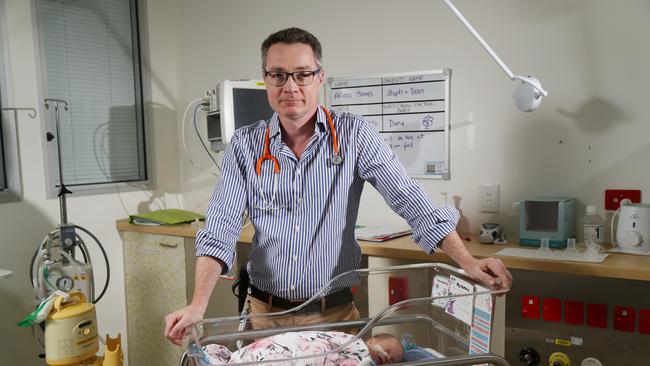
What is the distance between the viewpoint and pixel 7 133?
2521 mm

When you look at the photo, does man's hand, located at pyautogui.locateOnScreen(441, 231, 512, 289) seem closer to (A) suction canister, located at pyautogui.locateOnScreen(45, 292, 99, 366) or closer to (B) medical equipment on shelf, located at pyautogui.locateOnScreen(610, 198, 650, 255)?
(B) medical equipment on shelf, located at pyautogui.locateOnScreen(610, 198, 650, 255)

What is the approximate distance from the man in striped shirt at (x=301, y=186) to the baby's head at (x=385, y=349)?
1.15 ft

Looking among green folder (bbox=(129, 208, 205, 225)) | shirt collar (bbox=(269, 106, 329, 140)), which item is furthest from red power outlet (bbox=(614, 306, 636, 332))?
green folder (bbox=(129, 208, 205, 225))

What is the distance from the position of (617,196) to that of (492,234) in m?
0.50

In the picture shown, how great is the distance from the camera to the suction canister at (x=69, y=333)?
2.20 m

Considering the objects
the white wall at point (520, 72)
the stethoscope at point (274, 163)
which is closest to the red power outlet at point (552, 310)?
the white wall at point (520, 72)

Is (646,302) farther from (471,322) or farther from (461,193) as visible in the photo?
(471,322)

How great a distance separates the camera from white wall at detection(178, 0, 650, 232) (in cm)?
209

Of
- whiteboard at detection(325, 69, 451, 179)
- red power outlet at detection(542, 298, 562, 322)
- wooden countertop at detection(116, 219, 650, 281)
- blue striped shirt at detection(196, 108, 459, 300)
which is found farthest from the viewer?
whiteboard at detection(325, 69, 451, 179)

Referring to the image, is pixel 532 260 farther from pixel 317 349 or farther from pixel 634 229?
pixel 317 349

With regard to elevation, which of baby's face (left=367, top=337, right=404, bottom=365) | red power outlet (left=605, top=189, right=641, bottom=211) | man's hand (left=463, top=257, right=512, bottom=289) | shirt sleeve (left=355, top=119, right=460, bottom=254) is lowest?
baby's face (left=367, top=337, right=404, bottom=365)

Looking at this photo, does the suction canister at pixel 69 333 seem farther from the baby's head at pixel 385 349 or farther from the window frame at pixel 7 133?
the baby's head at pixel 385 349

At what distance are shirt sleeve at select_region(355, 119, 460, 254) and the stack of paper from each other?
606 millimetres

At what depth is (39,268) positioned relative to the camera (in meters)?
2.42
